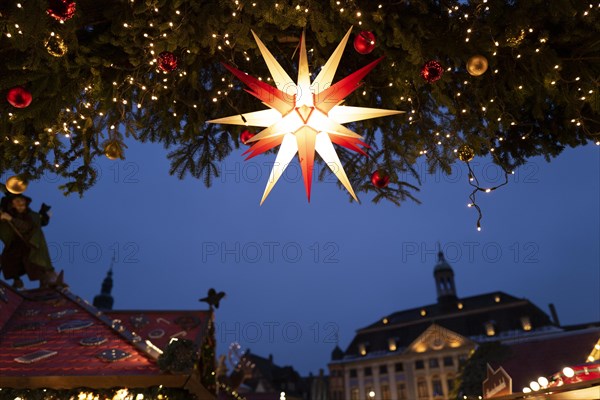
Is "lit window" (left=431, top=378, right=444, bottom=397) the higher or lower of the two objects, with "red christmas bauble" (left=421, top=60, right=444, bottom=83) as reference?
higher

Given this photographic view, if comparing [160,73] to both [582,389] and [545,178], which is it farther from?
[545,178]

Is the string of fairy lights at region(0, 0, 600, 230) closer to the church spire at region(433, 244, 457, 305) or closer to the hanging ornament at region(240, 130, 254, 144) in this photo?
the hanging ornament at region(240, 130, 254, 144)

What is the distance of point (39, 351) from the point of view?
6133 millimetres

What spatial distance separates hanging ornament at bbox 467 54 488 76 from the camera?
Result: 11.5ft

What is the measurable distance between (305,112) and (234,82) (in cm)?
204

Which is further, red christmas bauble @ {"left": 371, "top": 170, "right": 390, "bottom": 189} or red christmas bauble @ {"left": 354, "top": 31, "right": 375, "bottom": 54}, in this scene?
red christmas bauble @ {"left": 371, "top": 170, "right": 390, "bottom": 189}

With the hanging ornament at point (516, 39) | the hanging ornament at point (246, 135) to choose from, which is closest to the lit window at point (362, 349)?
the hanging ornament at point (246, 135)

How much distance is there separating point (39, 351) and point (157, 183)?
137m

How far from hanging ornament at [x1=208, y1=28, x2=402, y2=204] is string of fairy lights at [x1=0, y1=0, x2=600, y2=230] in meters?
0.70

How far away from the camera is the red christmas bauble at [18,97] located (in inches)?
139

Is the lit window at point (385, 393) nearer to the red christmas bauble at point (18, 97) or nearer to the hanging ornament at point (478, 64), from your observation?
the hanging ornament at point (478, 64)

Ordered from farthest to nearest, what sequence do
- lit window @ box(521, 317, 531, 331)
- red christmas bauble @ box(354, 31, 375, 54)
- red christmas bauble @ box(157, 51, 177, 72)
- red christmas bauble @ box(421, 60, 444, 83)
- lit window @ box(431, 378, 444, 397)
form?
lit window @ box(431, 378, 444, 397), lit window @ box(521, 317, 531, 331), red christmas bauble @ box(157, 51, 177, 72), red christmas bauble @ box(421, 60, 444, 83), red christmas bauble @ box(354, 31, 375, 54)

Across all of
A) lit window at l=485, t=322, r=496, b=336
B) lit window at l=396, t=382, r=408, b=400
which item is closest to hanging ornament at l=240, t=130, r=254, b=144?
lit window at l=485, t=322, r=496, b=336

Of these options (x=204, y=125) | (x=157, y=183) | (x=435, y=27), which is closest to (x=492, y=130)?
(x=435, y=27)
